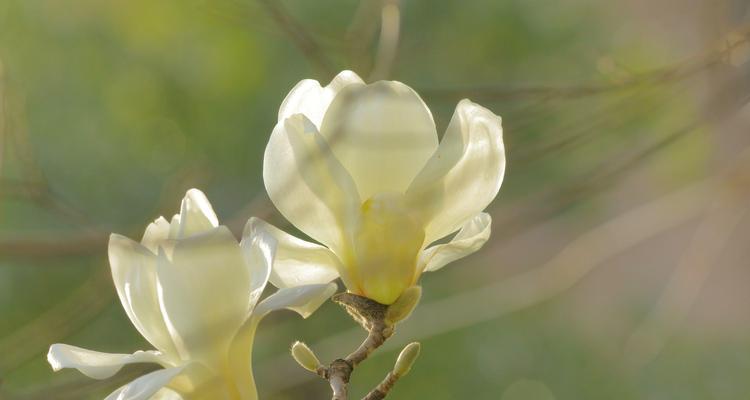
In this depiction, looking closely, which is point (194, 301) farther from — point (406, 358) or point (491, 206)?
point (491, 206)

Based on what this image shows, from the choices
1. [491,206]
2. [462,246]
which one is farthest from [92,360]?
[491,206]

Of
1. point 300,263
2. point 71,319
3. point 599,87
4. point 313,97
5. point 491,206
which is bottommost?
point 491,206

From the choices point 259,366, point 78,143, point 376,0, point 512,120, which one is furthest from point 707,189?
point 78,143

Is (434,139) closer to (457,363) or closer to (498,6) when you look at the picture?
(457,363)

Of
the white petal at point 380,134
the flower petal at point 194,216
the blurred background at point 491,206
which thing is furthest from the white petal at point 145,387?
the blurred background at point 491,206

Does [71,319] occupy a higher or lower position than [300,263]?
lower
